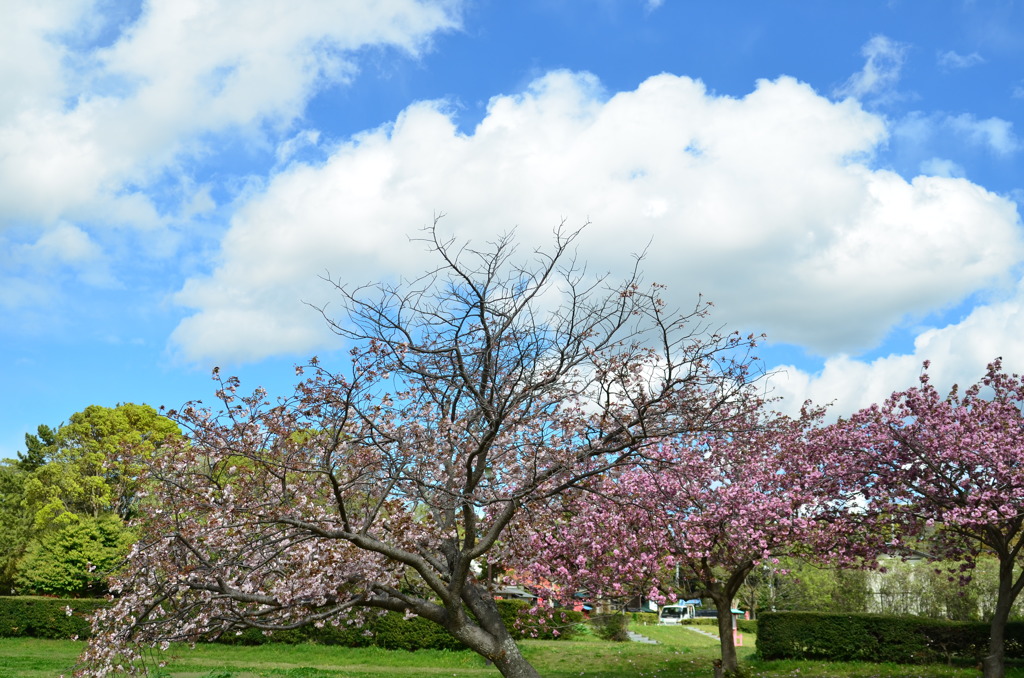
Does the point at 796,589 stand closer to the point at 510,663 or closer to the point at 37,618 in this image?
the point at 37,618

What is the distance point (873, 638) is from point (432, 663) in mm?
11540

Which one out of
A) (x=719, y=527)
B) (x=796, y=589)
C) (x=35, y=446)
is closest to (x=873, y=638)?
(x=719, y=527)

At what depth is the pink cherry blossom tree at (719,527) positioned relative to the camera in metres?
16.1

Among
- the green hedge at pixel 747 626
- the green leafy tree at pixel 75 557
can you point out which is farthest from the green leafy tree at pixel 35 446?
the green hedge at pixel 747 626

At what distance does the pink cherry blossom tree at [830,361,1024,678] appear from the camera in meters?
15.5

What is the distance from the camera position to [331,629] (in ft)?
82.2

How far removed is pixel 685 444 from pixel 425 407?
7725 millimetres

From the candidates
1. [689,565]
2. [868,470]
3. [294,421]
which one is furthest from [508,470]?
[868,470]

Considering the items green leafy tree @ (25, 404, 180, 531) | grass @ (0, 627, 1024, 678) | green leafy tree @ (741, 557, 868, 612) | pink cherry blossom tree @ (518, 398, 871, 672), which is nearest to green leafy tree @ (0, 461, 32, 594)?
green leafy tree @ (25, 404, 180, 531)

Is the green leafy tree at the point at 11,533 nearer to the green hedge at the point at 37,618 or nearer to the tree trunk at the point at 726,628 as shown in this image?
the green hedge at the point at 37,618

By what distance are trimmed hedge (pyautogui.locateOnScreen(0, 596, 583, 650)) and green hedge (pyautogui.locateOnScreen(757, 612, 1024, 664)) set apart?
6.02 metres

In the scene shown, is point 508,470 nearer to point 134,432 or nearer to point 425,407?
point 425,407

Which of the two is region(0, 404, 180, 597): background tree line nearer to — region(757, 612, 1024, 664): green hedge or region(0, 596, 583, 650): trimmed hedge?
region(0, 596, 583, 650): trimmed hedge

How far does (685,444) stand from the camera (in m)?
16.7
